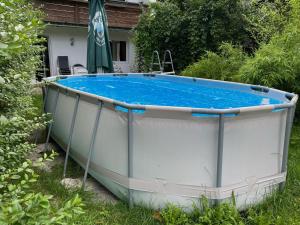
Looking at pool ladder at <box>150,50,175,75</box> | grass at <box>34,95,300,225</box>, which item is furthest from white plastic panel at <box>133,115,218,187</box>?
pool ladder at <box>150,50,175,75</box>

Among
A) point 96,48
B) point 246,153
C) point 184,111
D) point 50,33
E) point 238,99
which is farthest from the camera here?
point 50,33

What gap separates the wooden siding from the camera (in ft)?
38.4

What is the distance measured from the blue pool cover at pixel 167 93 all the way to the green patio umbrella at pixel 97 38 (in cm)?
38

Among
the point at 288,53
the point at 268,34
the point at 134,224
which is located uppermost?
the point at 268,34

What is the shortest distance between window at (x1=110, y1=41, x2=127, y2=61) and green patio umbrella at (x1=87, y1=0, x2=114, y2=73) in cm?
873

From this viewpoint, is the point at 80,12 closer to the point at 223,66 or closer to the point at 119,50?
the point at 119,50

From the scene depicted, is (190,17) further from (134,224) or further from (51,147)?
(134,224)

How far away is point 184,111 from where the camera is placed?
2.83 m

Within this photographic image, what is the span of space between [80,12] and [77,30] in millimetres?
1218

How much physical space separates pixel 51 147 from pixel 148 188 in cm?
290

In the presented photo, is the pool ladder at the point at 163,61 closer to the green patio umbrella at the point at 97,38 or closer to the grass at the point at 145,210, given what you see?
the green patio umbrella at the point at 97,38

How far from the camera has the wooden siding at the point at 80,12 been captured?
1171 cm

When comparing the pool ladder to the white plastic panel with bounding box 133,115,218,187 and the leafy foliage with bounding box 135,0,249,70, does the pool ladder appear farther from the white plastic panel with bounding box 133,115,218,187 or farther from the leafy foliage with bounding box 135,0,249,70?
the white plastic panel with bounding box 133,115,218,187

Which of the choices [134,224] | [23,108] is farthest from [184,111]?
[23,108]
